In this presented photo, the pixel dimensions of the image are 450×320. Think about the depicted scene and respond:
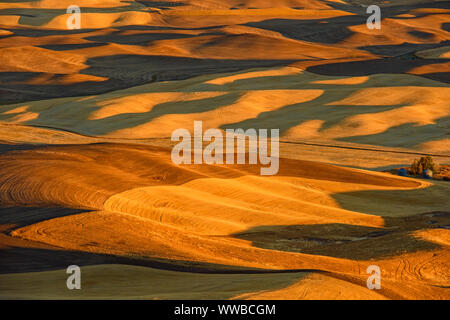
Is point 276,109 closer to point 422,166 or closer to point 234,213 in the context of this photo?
point 422,166

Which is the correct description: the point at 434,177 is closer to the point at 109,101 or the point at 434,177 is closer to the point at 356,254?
the point at 356,254

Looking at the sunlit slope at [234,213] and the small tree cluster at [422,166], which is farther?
the small tree cluster at [422,166]

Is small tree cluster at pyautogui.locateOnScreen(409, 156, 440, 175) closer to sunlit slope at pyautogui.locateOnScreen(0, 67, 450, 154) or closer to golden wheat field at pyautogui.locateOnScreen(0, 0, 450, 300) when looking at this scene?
golden wheat field at pyautogui.locateOnScreen(0, 0, 450, 300)

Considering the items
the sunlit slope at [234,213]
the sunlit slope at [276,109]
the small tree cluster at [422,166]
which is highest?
the sunlit slope at [234,213]

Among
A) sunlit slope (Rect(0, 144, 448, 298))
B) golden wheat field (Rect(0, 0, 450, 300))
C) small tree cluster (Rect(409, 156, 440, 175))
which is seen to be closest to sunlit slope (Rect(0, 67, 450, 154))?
golden wheat field (Rect(0, 0, 450, 300))

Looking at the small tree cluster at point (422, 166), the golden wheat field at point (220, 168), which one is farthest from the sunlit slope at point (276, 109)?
the small tree cluster at point (422, 166)

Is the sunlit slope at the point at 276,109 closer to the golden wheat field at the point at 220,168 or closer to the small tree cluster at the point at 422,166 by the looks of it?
the golden wheat field at the point at 220,168

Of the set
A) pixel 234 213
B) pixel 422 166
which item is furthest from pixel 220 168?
pixel 422 166
